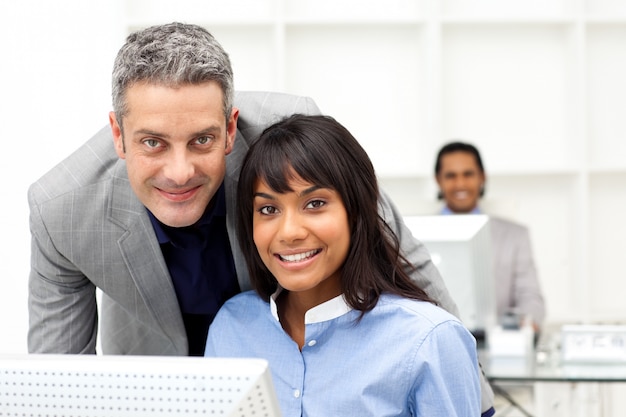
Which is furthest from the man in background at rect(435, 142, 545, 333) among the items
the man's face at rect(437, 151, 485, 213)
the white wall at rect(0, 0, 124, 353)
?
the white wall at rect(0, 0, 124, 353)

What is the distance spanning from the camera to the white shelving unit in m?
4.77

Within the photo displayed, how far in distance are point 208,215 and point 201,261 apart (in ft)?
0.45

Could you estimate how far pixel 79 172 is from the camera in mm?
2096

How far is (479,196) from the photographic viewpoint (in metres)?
4.39

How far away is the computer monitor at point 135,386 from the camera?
1.27 meters

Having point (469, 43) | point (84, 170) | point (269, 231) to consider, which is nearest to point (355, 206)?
point (269, 231)

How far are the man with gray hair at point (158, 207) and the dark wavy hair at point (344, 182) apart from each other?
0.26ft

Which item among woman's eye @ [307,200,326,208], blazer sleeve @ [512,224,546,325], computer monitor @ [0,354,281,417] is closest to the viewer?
computer monitor @ [0,354,281,417]

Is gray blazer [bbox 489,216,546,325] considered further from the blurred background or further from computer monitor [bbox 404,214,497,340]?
computer monitor [bbox 404,214,497,340]

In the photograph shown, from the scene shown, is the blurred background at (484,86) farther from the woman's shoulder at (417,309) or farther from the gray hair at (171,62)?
the woman's shoulder at (417,309)

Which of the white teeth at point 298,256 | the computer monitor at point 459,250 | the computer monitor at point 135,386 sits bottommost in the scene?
the computer monitor at point 459,250

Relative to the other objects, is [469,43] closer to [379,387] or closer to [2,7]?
[2,7]

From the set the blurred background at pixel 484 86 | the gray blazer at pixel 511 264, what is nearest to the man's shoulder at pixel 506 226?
the gray blazer at pixel 511 264

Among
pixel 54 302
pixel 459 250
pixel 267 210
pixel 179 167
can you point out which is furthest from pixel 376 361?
pixel 459 250
